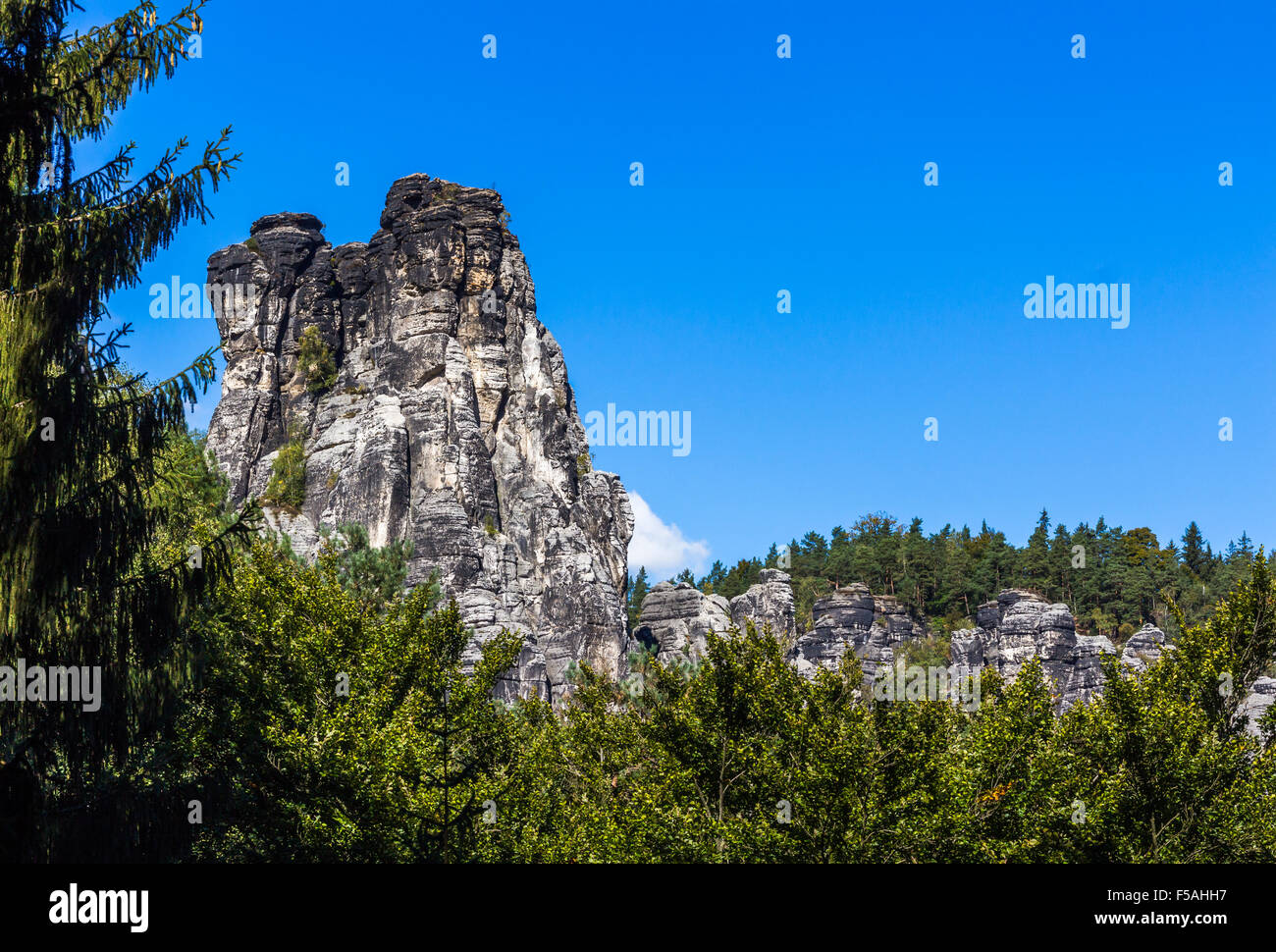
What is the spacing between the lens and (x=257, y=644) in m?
27.2

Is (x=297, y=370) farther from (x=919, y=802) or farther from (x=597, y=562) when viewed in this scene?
(x=919, y=802)

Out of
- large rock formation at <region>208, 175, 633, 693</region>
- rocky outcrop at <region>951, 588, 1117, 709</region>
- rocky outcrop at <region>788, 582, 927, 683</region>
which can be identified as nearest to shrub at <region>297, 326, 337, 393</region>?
large rock formation at <region>208, 175, 633, 693</region>

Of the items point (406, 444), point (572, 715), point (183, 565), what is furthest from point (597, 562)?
point (183, 565)

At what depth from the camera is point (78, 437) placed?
1040 cm

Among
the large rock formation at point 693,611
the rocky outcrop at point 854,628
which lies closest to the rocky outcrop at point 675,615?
the large rock formation at point 693,611

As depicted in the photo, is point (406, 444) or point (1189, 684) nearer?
point (1189, 684)

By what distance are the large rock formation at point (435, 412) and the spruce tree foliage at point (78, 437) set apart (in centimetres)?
6533

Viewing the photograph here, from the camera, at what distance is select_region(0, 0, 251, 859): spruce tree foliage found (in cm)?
1013

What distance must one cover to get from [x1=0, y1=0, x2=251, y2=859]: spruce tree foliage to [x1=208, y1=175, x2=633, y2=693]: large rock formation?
6533 centimetres

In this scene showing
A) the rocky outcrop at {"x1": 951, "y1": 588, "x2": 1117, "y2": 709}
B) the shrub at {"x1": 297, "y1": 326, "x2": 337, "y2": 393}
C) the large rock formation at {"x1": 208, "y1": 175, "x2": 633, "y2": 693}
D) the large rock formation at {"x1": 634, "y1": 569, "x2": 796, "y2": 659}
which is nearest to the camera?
the large rock formation at {"x1": 208, "y1": 175, "x2": 633, "y2": 693}

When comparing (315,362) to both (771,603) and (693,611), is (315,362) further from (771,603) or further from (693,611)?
(771,603)

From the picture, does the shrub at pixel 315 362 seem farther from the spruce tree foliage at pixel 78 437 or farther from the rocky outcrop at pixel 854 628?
the spruce tree foliage at pixel 78 437

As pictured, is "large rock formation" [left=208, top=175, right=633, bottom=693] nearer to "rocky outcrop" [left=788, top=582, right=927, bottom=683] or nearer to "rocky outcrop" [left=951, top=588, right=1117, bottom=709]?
"rocky outcrop" [left=788, top=582, right=927, bottom=683]

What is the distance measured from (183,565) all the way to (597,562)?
262 ft
